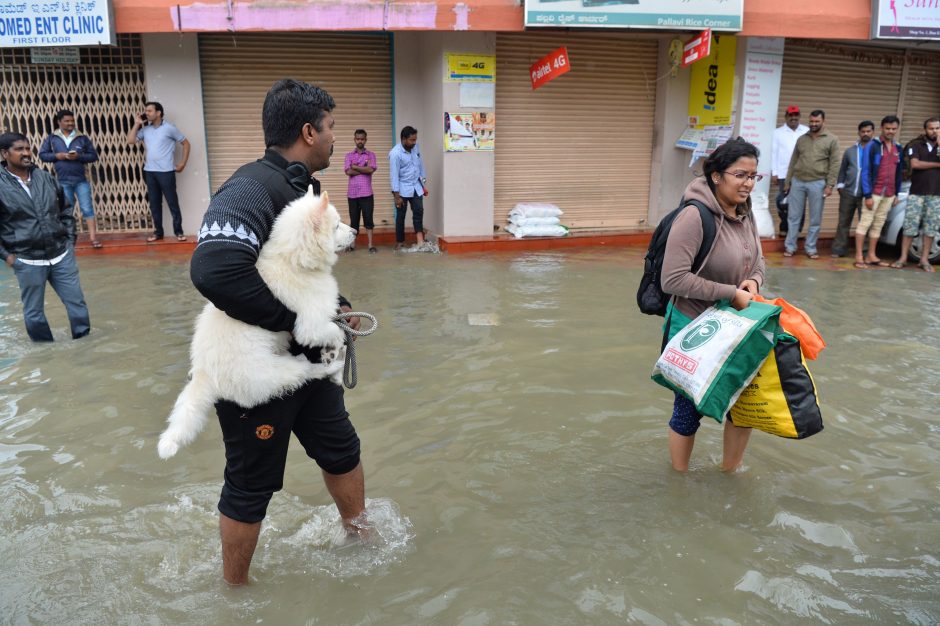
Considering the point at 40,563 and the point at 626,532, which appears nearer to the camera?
the point at 40,563

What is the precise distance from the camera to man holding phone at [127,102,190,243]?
949 cm

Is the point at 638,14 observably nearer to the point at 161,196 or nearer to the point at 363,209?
the point at 363,209

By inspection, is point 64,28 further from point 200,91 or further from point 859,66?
point 859,66

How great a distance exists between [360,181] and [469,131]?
1672 mm

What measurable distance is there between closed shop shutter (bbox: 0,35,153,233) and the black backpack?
8700 millimetres

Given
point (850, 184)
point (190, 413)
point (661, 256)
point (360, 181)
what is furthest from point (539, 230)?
point (190, 413)

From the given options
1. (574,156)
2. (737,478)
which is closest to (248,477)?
(737,478)

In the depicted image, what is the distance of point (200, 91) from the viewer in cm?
983

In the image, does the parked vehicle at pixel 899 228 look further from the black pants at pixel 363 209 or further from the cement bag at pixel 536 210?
the black pants at pixel 363 209

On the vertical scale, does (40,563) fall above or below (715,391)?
below

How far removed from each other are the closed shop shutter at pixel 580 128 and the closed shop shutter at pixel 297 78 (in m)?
1.80

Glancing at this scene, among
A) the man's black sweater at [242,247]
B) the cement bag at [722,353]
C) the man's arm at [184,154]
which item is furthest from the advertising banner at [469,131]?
the man's black sweater at [242,247]

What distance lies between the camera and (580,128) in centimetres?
1124

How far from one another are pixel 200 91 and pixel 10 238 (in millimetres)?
4872
